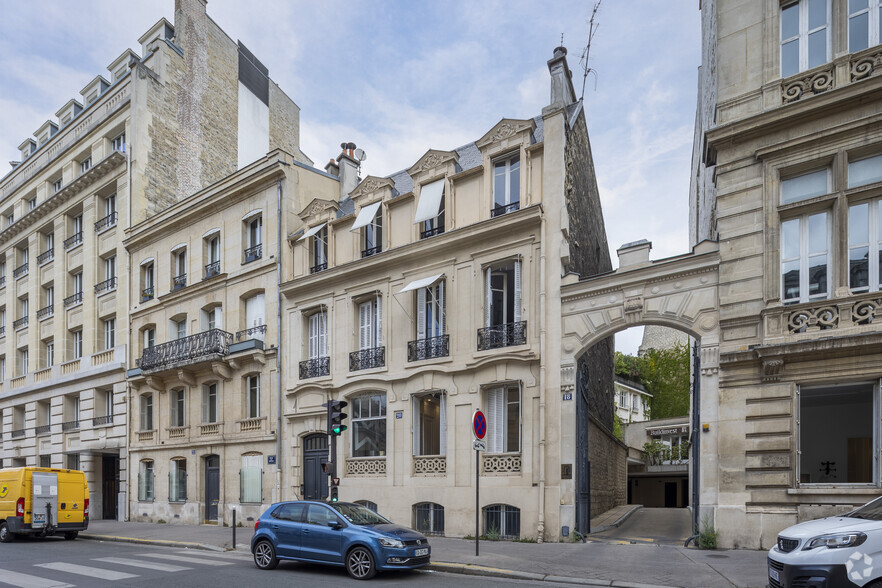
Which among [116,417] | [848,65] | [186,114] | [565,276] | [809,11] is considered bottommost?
[116,417]

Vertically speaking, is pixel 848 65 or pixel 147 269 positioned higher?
pixel 848 65

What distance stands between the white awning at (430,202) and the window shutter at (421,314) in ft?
6.86

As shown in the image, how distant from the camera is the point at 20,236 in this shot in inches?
1412

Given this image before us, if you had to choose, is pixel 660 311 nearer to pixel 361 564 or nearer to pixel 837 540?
pixel 837 540

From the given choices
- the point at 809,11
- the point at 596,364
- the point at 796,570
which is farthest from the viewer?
the point at 596,364

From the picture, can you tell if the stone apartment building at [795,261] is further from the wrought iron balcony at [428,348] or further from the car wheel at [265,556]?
the car wheel at [265,556]

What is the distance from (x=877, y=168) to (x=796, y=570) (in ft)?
28.6

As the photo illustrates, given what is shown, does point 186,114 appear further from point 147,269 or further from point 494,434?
point 494,434

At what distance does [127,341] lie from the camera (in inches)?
1113

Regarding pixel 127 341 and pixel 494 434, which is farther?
pixel 127 341

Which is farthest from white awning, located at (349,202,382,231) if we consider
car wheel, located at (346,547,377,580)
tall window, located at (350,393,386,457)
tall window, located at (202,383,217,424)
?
car wheel, located at (346,547,377,580)

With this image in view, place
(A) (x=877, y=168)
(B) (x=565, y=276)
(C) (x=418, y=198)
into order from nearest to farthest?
(A) (x=877, y=168), (B) (x=565, y=276), (C) (x=418, y=198)

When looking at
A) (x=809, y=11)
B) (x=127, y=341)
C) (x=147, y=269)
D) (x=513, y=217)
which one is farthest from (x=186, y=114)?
(x=809, y=11)

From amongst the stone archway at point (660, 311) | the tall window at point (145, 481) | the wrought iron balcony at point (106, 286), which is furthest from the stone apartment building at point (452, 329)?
the wrought iron balcony at point (106, 286)
